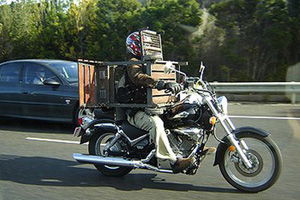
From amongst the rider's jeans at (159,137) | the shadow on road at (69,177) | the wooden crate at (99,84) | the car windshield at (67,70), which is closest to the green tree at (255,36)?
the car windshield at (67,70)

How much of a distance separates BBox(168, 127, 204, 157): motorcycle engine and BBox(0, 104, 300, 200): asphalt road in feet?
1.46

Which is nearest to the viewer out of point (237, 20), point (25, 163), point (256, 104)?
point (25, 163)

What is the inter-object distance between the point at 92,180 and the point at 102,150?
0.41 meters

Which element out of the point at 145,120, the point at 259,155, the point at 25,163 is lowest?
the point at 25,163

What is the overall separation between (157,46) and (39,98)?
14.4 feet

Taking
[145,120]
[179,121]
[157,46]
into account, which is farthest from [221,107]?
[157,46]

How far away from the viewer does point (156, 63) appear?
5.35 metres

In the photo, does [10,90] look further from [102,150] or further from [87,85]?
[102,150]

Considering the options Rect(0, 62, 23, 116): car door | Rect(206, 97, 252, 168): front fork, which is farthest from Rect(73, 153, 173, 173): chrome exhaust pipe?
Rect(0, 62, 23, 116): car door

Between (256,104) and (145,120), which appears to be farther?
(256,104)

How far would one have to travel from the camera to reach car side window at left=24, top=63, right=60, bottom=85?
933 centimetres

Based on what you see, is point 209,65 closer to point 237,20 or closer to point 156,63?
point 237,20

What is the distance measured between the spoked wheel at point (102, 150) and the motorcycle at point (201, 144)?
164 millimetres

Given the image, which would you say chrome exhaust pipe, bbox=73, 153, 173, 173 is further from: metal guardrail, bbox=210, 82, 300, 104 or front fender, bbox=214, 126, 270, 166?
metal guardrail, bbox=210, 82, 300, 104
